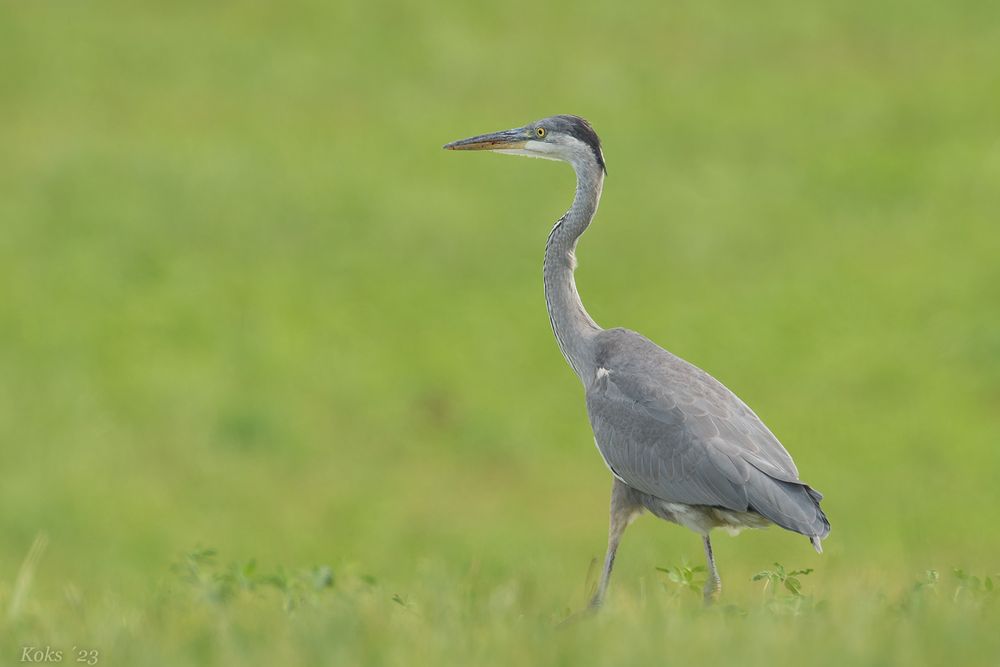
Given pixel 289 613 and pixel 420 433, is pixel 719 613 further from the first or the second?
pixel 420 433

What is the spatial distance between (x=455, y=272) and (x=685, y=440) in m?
11.7

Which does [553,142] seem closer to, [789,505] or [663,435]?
[663,435]

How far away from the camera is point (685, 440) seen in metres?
7.33

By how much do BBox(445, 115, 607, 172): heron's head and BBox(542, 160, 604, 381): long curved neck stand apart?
2.3 inches

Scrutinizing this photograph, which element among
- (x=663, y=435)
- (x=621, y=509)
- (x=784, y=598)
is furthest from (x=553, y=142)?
(x=784, y=598)

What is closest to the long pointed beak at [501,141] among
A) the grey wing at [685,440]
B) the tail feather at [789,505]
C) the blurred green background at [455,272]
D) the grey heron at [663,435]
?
the grey heron at [663,435]

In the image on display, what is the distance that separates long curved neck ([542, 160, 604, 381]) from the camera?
834 centimetres

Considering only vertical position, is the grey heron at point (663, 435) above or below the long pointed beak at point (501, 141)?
below

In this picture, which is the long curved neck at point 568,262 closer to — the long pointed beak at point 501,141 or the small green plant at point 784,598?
the long pointed beak at point 501,141

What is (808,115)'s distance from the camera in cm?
2248

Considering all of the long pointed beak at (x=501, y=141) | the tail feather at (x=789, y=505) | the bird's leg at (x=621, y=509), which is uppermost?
the long pointed beak at (x=501, y=141)

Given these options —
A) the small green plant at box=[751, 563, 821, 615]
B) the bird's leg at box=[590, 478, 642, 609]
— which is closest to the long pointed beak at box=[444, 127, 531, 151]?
the bird's leg at box=[590, 478, 642, 609]

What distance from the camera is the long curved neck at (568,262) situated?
8.34 m

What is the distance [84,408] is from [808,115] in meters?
11.6
